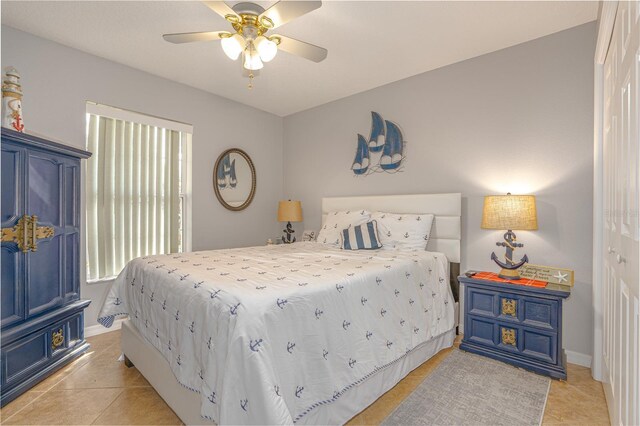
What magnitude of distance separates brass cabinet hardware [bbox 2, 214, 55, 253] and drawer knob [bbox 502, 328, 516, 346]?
3459 millimetres

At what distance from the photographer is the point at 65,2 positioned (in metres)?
2.26

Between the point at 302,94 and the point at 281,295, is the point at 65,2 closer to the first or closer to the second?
the point at 302,94

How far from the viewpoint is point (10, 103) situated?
6.73 ft

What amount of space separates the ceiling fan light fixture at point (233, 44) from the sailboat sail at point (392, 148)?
2016 mm

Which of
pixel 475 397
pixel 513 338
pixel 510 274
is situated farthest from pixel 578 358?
pixel 475 397

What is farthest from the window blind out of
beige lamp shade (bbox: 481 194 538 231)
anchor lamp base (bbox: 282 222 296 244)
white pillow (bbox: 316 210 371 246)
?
beige lamp shade (bbox: 481 194 538 231)

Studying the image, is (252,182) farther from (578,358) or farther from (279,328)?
(578,358)

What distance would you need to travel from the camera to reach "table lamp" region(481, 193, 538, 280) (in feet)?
7.74

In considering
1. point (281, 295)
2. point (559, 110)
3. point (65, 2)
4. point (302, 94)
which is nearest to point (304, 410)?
point (281, 295)

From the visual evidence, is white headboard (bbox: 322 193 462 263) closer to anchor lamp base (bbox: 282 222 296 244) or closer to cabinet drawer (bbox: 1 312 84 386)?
anchor lamp base (bbox: 282 222 296 244)

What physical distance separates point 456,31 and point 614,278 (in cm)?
211

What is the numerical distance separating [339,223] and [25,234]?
8.50ft

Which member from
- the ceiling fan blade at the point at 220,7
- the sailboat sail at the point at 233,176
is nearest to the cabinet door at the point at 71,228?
the ceiling fan blade at the point at 220,7

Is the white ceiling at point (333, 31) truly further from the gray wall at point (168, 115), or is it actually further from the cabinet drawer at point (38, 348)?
the cabinet drawer at point (38, 348)
